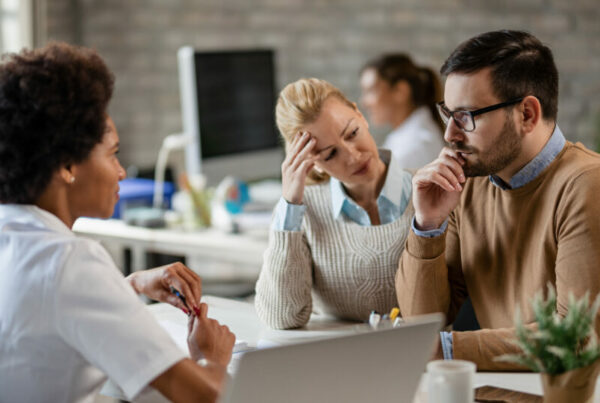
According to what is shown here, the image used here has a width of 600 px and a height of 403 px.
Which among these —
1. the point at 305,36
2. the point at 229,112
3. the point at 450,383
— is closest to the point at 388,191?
the point at 450,383

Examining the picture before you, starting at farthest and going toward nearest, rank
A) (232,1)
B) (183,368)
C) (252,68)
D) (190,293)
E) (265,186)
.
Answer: (232,1)
(265,186)
(252,68)
(190,293)
(183,368)

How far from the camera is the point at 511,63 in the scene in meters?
1.61

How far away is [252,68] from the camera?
11.6 ft

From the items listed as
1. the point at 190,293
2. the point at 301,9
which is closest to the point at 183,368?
the point at 190,293

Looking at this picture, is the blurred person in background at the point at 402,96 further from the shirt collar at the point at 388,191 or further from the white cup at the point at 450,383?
the white cup at the point at 450,383

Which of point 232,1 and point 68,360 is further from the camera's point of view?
point 232,1

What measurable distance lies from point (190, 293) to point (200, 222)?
1721 mm

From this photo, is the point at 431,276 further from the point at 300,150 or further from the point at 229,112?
the point at 229,112

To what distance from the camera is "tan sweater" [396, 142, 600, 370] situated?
1512mm

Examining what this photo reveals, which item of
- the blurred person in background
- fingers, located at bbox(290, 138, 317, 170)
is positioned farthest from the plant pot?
the blurred person in background

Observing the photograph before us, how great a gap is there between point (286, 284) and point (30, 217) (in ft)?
2.79

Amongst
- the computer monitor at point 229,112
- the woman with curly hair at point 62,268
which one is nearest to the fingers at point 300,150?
the woman with curly hair at point 62,268

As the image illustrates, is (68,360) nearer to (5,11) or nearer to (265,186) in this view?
(265,186)

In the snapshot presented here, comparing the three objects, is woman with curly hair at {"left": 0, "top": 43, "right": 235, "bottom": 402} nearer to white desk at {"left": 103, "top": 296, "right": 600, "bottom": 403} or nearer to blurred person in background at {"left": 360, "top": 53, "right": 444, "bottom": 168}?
white desk at {"left": 103, "top": 296, "right": 600, "bottom": 403}
